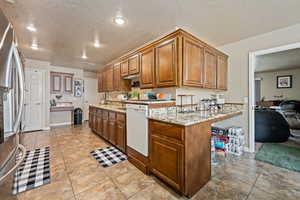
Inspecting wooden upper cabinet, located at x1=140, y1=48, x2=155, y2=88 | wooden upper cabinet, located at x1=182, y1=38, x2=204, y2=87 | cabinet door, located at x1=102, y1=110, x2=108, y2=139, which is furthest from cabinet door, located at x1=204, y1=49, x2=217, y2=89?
cabinet door, located at x1=102, y1=110, x2=108, y2=139

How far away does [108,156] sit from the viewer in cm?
257

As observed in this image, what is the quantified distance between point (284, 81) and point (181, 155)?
792 cm

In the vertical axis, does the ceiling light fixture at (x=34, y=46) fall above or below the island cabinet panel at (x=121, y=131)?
above

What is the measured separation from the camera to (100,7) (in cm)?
184

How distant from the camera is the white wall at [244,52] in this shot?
2389 millimetres

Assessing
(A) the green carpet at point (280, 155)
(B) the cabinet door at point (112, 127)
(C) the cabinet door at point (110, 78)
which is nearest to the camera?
(A) the green carpet at point (280, 155)

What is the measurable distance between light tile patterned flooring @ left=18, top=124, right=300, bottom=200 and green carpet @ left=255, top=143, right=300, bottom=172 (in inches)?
7.4

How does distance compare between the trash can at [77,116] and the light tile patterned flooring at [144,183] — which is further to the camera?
the trash can at [77,116]

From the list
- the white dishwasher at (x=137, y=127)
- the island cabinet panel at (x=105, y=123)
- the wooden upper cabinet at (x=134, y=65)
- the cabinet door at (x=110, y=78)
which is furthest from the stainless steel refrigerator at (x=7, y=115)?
the cabinet door at (x=110, y=78)

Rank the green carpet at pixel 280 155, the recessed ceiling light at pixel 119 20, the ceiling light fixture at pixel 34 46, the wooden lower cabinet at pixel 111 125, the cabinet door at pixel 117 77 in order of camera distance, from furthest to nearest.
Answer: the cabinet door at pixel 117 77 → the ceiling light fixture at pixel 34 46 → the wooden lower cabinet at pixel 111 125 → the green carpet at pixel 280 155 → the recessed ceiling light at pixel 119 20

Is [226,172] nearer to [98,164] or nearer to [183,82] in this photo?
[183,82]

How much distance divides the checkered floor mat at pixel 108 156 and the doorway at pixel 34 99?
3178 millimetres

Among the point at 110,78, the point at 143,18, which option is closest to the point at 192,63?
the point at 143,18

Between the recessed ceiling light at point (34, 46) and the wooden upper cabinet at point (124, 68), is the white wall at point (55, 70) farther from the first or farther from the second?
the wooden upper cabinet at point (124, 68)
